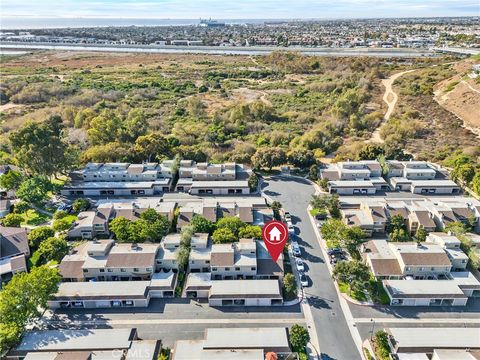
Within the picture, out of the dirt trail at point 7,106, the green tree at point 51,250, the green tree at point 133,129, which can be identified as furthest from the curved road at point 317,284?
the dirt trail at point 7,106

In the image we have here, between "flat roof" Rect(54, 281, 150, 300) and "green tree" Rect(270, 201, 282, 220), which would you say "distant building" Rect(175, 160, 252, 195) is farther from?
"flat roof" Rect(54, 281, 150, 300)

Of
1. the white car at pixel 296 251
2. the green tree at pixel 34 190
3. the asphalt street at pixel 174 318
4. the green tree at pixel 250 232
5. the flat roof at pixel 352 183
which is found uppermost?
the green tree at pixel 34 190

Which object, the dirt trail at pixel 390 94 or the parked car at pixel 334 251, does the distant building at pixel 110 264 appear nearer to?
the parked car at pixel 334 251

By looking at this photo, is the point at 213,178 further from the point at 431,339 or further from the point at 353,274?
the point at 431,339

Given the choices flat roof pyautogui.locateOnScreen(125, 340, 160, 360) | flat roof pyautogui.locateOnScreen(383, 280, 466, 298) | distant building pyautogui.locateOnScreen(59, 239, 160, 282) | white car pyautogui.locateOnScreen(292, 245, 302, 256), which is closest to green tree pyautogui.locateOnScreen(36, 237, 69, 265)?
distant building pyautogui.locateOnScreen(59, 239, 160, 282)

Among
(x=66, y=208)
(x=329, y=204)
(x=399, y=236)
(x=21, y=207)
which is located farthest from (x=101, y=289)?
(x=399, y=236)

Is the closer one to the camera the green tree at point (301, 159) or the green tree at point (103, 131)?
the green tree at point (301, 159)
